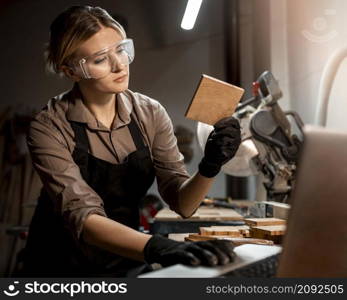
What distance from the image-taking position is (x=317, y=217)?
0.82m

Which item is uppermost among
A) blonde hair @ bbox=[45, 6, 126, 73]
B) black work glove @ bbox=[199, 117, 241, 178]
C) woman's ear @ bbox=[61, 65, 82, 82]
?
blonde hair @ bbox=[45, 6, 126, 73]

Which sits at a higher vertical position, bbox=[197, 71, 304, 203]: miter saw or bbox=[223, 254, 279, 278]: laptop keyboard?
bbox=[197, 71, 304, 203]: miter saw

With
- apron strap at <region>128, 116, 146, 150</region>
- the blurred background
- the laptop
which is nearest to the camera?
the laptop

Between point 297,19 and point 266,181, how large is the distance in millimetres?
1327

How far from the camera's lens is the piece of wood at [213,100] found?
146cm

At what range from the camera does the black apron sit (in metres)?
1.79

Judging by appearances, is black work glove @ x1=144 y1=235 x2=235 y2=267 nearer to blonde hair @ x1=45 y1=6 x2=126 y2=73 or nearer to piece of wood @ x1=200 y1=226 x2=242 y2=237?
piece of wood @ x1=200 y1=226 x2=242 y2=237

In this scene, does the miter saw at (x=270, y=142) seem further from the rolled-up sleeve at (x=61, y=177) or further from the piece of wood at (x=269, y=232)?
the rolled-up sleeve at (x=61, y=177)

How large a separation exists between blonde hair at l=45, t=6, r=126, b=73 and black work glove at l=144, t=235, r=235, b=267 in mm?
871

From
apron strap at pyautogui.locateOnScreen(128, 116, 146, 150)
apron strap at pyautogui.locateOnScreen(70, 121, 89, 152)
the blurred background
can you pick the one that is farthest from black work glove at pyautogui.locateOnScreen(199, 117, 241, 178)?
the blurred background

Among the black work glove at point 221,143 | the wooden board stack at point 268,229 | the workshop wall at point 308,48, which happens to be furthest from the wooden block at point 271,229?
the workshop wall at point 308,48

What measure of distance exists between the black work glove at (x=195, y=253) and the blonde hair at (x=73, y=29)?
871mm

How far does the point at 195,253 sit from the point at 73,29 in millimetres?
1016

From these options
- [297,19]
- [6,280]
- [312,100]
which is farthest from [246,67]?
[6,280]
